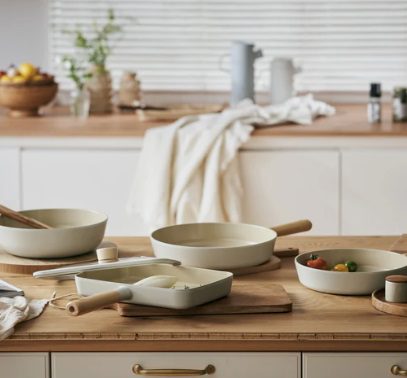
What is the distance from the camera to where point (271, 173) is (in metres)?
3.91

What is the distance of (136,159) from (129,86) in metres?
0.77

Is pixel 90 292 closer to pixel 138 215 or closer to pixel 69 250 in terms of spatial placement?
pixel 69 250

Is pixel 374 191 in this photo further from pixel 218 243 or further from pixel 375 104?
pixel 218 243

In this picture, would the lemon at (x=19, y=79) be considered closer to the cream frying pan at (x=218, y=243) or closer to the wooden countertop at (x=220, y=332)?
the cream frying pan at (x=218, y=243)

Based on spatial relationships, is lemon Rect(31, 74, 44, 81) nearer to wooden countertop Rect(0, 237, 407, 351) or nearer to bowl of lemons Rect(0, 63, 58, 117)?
bowl of lemons Rect(0, 63, 58, 117)

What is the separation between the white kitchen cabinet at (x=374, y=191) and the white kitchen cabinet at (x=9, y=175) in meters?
1.29

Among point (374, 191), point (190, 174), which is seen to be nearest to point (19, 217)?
point (190, 174)

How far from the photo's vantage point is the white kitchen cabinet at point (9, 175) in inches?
156

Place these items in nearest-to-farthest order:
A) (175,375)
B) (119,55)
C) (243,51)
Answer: (175,375)
(243,51)
(119,55)

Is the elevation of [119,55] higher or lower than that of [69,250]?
higher

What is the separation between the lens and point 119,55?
4.84m

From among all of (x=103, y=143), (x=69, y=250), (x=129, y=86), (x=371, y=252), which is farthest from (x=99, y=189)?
(x=371, y=252)

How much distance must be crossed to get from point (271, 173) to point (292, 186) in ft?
0.32

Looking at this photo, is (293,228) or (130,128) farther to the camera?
(130,128)
